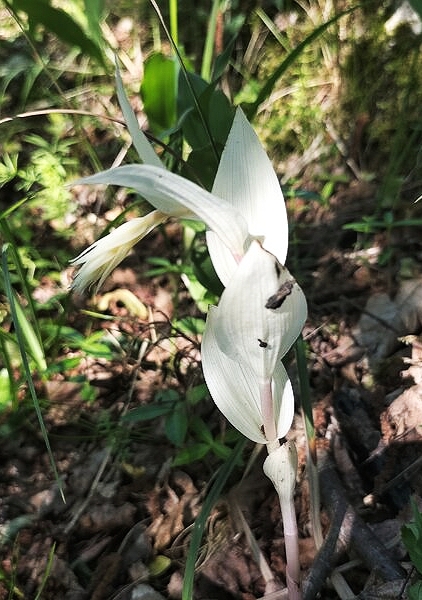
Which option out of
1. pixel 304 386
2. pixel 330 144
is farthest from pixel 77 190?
pixel 304 386

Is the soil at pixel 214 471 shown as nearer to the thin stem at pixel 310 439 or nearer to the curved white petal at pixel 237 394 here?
the thin stem at pixel 310 439

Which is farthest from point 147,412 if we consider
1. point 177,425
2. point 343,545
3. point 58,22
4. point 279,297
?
point 58,22

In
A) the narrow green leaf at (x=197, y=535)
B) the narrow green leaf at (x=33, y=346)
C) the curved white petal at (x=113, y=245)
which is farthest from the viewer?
the narrow green leaf at (x=33, y=346)

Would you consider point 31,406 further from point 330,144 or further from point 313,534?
point 330,144

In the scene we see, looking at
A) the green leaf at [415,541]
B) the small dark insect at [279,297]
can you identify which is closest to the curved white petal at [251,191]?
the small dark insect at [279,297]

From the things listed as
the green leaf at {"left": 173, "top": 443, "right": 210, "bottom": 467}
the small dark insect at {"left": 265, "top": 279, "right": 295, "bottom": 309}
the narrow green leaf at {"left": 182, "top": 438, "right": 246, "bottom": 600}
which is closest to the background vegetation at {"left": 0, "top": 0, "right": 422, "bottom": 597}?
the green leaf at {"left": 173, "top": 443, "right": 210, "bottom": 467}

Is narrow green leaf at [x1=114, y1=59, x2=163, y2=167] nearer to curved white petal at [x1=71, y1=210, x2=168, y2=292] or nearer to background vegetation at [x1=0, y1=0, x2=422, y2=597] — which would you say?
curved white petal at [x1=71, y1=210, x2=168, y2=292]
